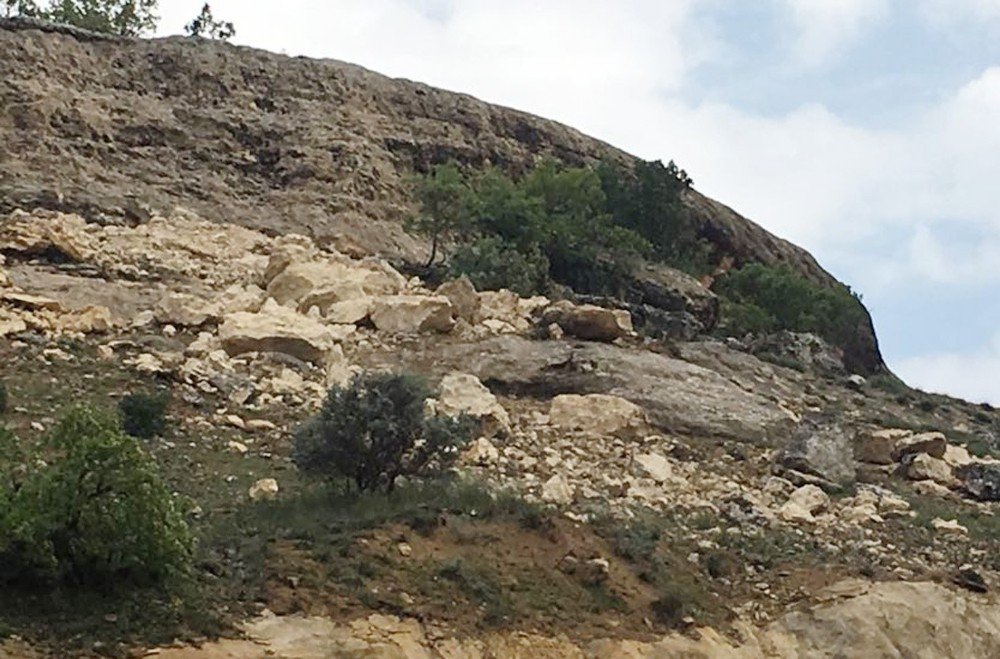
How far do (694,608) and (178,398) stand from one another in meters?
7.33

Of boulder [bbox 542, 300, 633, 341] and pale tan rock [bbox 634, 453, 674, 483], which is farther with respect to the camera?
boulder [bbox 542, 300, 633, 341]

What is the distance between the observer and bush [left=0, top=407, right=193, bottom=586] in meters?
9.21

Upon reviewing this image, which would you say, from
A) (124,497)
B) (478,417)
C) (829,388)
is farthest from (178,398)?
(829,388)

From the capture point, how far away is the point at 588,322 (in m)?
22.3

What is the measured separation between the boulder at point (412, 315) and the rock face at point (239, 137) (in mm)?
7141

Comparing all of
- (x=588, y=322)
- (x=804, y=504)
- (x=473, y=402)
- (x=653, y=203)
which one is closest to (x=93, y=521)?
(x=473, y=402)

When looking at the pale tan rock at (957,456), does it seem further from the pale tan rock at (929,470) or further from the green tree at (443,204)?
the green tree at (443,204)

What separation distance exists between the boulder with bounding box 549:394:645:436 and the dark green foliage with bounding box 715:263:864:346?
14284mm

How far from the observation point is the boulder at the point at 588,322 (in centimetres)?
2230

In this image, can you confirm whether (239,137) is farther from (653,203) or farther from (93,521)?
(93,521)

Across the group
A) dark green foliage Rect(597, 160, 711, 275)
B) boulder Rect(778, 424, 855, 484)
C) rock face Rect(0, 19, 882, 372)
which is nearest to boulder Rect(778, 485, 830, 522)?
boulder Rect(778, 424, 855, 484)

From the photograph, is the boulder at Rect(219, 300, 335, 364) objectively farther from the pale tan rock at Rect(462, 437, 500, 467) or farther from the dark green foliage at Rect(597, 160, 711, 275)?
the dark green foliage at Rect(597, 160, 711, 275)

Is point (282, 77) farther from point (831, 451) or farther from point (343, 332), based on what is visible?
point (831, 451)

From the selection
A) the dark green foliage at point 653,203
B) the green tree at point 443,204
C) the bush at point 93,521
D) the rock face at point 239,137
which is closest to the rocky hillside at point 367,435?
the bush at point 93,521
